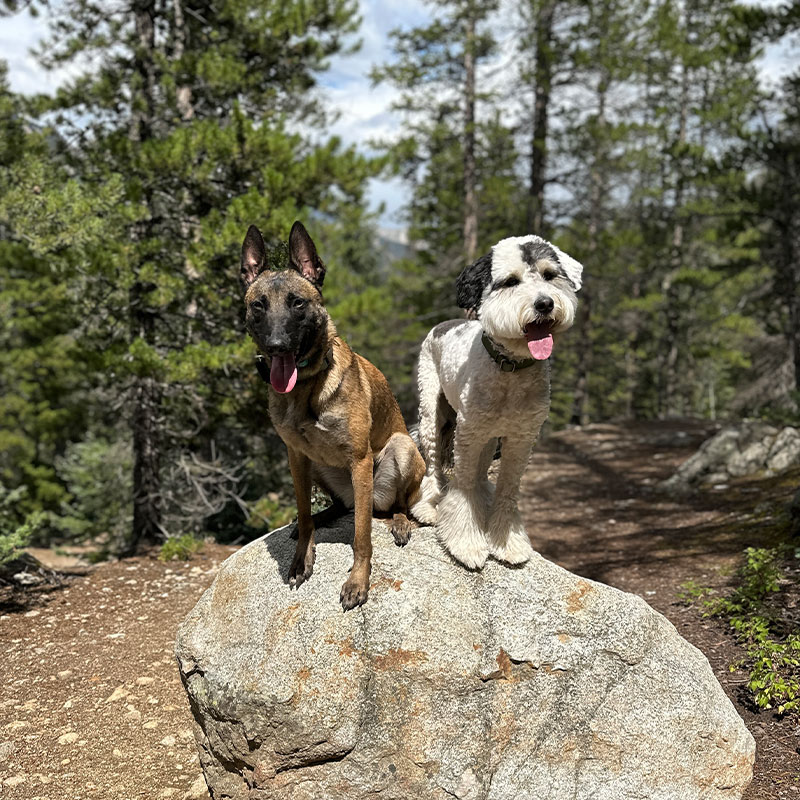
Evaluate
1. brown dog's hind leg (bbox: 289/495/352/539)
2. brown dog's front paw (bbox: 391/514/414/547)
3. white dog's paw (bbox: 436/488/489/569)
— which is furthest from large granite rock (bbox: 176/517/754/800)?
brown dog's hind leg (bbox: 289/495/352/539)

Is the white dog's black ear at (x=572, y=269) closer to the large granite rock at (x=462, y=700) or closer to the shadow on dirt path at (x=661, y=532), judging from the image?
the large granite rock at (x=462, y=700)

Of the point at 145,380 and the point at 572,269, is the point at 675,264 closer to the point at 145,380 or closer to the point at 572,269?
the point at 145,380

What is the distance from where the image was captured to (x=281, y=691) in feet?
10.8

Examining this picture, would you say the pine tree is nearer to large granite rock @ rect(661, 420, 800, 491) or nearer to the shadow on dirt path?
the shadow on dirt path

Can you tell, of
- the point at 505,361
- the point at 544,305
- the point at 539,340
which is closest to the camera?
the point at 544,305

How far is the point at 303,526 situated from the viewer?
370 cm

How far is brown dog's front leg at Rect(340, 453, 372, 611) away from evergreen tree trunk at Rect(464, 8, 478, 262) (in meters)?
12.6

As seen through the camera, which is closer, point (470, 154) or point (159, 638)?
point (159, 638)

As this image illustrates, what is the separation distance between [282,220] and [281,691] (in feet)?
18.5

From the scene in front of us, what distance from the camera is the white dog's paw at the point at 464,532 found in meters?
3.63

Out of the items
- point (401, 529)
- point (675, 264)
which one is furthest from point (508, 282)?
point (675, 264)

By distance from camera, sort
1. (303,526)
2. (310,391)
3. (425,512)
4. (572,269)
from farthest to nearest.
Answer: (425,512), (303,526), (310,391), (572,269)

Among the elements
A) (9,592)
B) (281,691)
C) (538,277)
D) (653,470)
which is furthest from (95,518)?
(538,277)

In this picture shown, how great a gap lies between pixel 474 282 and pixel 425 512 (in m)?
1.53
